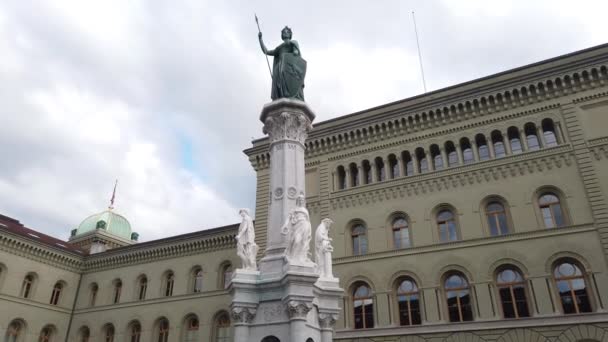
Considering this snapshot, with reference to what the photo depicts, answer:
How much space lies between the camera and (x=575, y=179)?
23.8m

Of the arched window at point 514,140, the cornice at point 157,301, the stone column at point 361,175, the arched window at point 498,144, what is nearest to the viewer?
the arched window at point 514,140

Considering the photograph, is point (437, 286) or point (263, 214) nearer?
point (437, 286)

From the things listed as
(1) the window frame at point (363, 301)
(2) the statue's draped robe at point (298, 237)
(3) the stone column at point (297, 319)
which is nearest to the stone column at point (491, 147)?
(1) the window frame at point (363, 301)

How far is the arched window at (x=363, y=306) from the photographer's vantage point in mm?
25844

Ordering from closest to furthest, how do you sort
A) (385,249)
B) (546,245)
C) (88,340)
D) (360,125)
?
(546,245), (385,249), (360,125), (88,340)

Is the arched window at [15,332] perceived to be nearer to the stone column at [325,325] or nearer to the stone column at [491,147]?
the stone column at [325,325]

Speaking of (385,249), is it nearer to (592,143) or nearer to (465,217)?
(465,217)

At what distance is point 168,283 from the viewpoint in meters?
38.3

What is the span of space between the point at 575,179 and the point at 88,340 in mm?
38804

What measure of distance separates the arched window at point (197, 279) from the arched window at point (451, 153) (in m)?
21.2

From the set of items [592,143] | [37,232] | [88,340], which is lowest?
[88,340]

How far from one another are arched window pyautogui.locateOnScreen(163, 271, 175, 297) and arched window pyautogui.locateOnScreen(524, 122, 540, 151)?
28.3 metres

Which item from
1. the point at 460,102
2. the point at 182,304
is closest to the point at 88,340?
the point at 182,304

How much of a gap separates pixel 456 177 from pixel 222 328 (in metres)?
19.9
